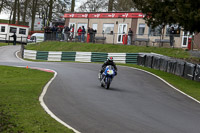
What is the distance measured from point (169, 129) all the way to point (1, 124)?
164 inches

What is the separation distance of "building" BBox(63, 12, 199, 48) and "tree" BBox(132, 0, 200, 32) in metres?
7.91

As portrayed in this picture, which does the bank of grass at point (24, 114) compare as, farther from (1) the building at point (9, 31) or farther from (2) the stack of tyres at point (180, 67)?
(1) the building at point (9, 31)

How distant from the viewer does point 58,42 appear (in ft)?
147

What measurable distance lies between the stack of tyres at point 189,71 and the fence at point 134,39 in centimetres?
935

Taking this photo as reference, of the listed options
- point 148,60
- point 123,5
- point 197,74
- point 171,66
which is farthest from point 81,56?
point 123,5

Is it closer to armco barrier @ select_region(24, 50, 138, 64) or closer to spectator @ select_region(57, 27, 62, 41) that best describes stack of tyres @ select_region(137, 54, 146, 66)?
armco barrier @ select_region(24, 50, 138, 64)

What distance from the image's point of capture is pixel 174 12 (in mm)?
23984

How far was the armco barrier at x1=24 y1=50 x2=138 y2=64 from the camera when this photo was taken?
33625 millimetres

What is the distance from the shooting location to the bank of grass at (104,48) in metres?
33.7

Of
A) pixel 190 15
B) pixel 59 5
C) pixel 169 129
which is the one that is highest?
pixel 59 5

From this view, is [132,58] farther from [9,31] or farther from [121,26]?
[9,31]

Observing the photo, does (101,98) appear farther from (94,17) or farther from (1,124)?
(94,17)

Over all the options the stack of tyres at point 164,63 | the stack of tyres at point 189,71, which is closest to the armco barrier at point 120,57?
the stack of tyres at point 164,63

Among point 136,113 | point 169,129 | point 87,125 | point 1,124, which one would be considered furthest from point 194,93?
point 1,124
